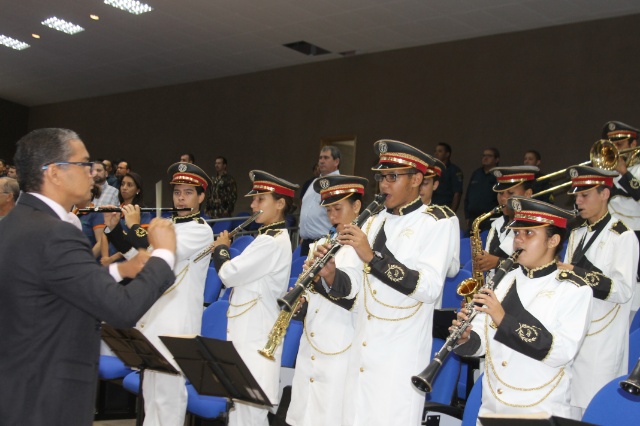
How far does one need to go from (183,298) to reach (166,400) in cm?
74

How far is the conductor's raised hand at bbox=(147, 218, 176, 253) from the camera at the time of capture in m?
2.67

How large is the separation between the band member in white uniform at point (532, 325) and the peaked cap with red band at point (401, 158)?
1.99 ft

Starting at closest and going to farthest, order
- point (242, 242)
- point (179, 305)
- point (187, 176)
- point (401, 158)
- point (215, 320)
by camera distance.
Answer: point (401, 158), point (179, 305), point (215, 320), point (187, 176), point (242, 242)

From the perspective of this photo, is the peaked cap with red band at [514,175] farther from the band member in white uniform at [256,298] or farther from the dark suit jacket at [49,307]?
the dark suit jacket at [49,307]

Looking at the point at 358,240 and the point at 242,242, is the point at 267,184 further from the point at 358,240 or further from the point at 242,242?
the point at 242,242

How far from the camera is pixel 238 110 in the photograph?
51.5 feet

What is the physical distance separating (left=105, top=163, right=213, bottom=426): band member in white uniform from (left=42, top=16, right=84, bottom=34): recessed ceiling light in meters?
9.04

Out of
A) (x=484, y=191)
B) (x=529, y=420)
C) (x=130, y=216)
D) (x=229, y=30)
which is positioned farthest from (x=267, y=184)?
(x=229, y=30)

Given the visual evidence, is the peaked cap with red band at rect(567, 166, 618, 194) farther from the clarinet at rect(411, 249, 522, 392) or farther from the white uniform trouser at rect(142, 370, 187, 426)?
the white uniform trouser at rect(142, 370, 187, 426)

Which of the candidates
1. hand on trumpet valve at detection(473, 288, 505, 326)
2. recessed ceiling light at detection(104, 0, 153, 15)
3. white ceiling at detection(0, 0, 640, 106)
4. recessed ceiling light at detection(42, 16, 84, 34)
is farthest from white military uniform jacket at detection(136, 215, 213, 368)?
recessed ceiling light at detection(42, 16, 84, 34)

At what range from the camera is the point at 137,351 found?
176 inches

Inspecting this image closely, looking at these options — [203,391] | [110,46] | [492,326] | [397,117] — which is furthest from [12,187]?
[110,46]

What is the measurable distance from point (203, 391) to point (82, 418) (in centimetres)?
158

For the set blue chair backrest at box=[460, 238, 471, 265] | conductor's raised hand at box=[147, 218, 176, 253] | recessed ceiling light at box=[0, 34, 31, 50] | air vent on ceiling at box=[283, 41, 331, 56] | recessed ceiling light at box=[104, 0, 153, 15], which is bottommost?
conductor's raised hand at box=[147, 218, 176, 253]
